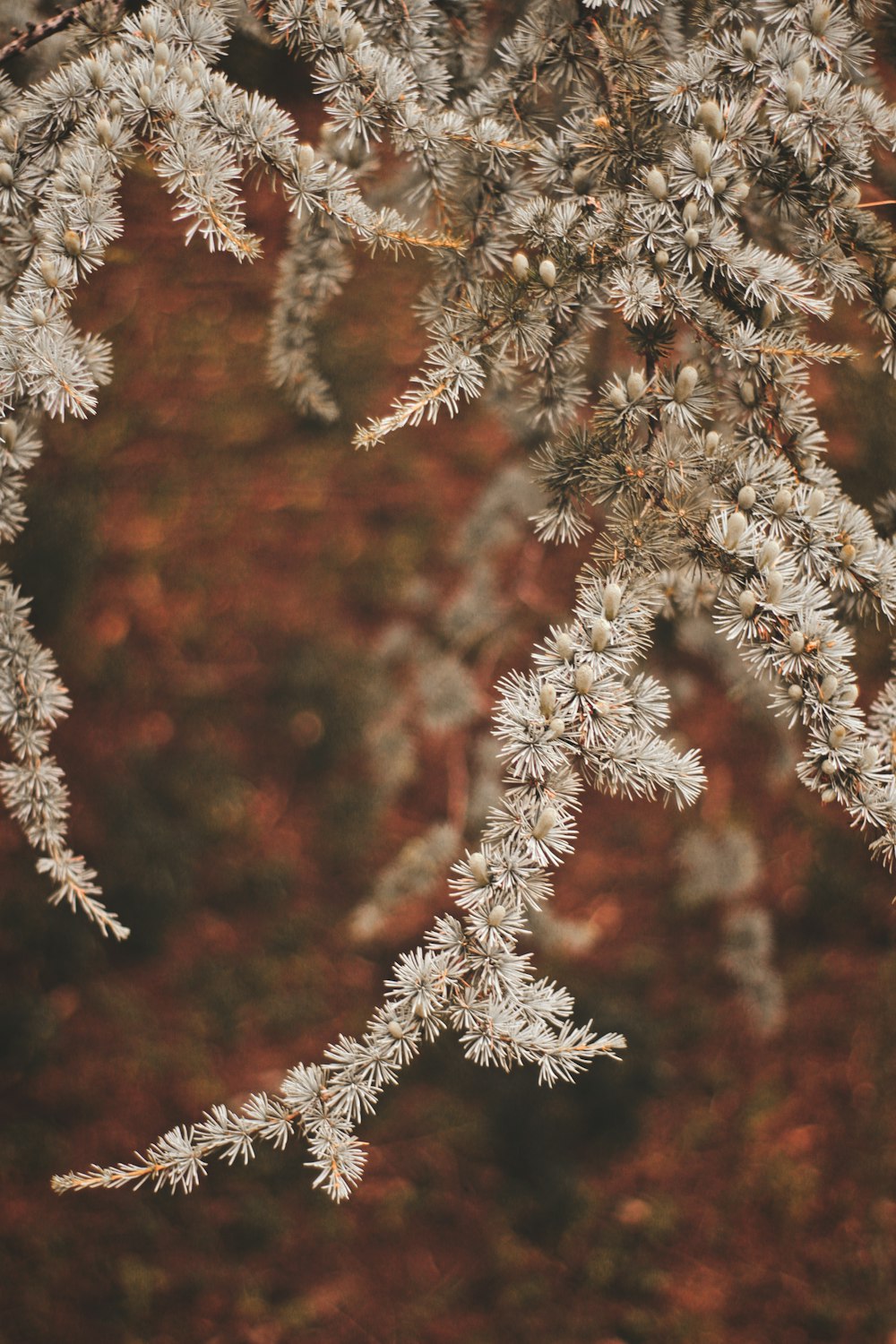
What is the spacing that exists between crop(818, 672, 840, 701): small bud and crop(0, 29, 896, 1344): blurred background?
584 millimetres

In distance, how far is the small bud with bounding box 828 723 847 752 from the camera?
0.57 m

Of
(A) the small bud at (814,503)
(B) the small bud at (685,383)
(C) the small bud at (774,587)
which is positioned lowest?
(C) the small bud at (774,587)

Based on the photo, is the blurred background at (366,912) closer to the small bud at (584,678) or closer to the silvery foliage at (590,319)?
the silvery foliage at (590,319)

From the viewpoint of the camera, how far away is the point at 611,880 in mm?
1546

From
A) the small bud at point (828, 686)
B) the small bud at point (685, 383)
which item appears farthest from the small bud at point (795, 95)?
the small bud at point (828, 686)

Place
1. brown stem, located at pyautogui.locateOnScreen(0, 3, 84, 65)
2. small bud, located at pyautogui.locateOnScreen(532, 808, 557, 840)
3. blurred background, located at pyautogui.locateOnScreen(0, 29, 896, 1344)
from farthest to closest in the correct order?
blurred background, located at pyautogui.locateOnScreen(0, 29, 896, 1344) < brown stem, located at pyautogui.locateOnScreen(0, 3, 84, 65) < small bud, located at pyautogui.locateOnScreen(532, 808, 557, 840)

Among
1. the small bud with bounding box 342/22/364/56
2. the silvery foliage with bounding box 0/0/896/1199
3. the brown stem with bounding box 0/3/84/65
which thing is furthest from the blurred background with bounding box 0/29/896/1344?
the brown stem with bounding box 0/3/84/65

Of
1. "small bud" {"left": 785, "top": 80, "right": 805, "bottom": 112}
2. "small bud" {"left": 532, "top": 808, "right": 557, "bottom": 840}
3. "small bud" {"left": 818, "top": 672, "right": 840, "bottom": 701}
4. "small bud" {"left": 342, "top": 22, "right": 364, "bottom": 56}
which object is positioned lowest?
"small bud" {"left": 532, "top": 808, "right": 557, "bottom": 840}

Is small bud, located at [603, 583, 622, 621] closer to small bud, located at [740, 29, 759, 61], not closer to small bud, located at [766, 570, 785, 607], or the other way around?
small bud, located at [766, 570, 785, 607]

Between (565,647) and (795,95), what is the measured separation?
43cm

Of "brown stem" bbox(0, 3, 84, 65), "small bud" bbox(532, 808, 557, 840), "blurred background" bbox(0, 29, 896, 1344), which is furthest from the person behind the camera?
"blurred background" bbox(0, 29, 896, 1344)

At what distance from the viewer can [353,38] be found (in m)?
0.65

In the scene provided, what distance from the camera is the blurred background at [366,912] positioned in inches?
53.4

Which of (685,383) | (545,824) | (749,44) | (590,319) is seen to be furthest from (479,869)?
(749,44)
